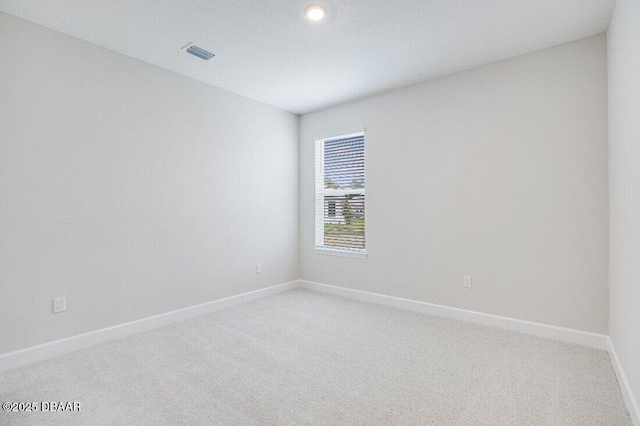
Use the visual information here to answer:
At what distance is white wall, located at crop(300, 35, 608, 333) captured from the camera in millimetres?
2680

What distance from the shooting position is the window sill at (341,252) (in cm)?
414

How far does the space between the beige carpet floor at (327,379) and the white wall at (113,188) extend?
48cm

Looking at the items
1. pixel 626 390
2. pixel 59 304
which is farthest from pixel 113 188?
pixel 626 390

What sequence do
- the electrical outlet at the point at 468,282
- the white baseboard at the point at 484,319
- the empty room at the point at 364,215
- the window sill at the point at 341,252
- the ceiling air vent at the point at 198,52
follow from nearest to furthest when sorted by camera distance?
1. the empty room at the point at 364,215
2. the white baseboard at the point at 484,319
3. the ceiling air vent at the point at 198,52
4. the electrical outlet at the point at 468,282
5. the window sill at the point at 341,252

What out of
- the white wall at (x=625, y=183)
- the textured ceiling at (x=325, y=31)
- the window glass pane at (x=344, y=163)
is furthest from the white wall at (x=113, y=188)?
the white wall at (x=625, y=183)

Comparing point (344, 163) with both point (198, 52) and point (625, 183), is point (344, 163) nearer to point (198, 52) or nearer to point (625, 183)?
point (198, 52)

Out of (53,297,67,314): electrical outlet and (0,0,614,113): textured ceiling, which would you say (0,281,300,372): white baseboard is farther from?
(0,0,614,113): textured ceiling

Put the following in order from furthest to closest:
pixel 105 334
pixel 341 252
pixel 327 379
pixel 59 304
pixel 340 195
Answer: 1. pixel 340 195
2. pixel 341 252
3. pixel 105 334
4. pixel 59 304
5. pixel 327 379

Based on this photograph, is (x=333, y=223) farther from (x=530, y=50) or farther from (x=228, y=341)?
(x=530, y=50)

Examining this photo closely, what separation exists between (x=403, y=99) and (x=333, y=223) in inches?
70.6

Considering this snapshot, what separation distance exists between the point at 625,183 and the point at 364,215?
2508mm

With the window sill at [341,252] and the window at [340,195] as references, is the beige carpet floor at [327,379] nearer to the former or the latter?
the window sill at [341,252]

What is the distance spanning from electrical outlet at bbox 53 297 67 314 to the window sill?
2.78 metres

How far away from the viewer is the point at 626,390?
190 centimetres
